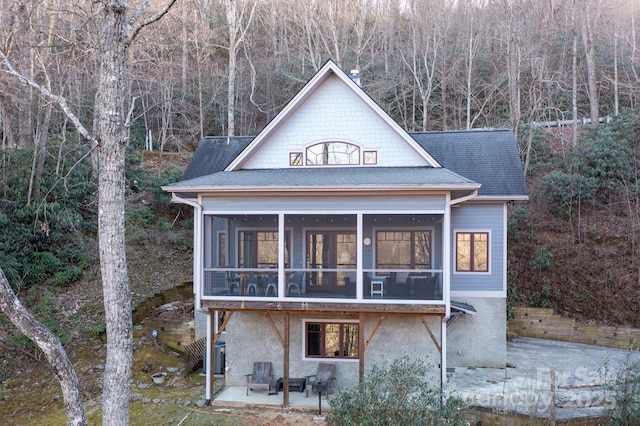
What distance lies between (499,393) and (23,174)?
17325mm

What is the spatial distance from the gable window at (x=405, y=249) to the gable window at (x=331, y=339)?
1.93m

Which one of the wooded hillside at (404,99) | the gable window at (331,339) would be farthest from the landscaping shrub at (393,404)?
the wooded hillside at (404,99)

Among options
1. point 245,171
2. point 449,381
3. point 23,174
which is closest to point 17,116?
point 23,174

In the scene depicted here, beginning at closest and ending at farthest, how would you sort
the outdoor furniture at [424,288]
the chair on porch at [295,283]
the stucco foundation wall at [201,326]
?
the outdoor furniture at [424,288], the chair on porch at [295,283], the stucco foundation wall at [201,326]

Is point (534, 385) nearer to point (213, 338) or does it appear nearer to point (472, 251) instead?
point (472, 251)

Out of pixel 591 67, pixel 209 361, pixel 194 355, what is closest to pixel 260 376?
pixel 209 361

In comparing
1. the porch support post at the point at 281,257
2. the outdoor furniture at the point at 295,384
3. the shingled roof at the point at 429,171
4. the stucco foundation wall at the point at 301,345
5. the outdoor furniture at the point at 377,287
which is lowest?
the outdoor furniture at the point at 295,384

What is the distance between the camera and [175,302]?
18312mm

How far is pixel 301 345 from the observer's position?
13.4 m

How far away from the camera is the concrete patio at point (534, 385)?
1027 cm

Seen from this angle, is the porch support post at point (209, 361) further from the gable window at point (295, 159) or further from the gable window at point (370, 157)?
the gable window at point (370, 157)

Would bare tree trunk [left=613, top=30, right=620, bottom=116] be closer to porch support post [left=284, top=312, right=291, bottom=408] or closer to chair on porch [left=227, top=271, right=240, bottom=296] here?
porch support post [left=284, top=312, right=291, bottom=408]

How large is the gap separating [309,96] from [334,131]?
1179 mm

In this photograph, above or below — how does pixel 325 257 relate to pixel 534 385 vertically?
above
